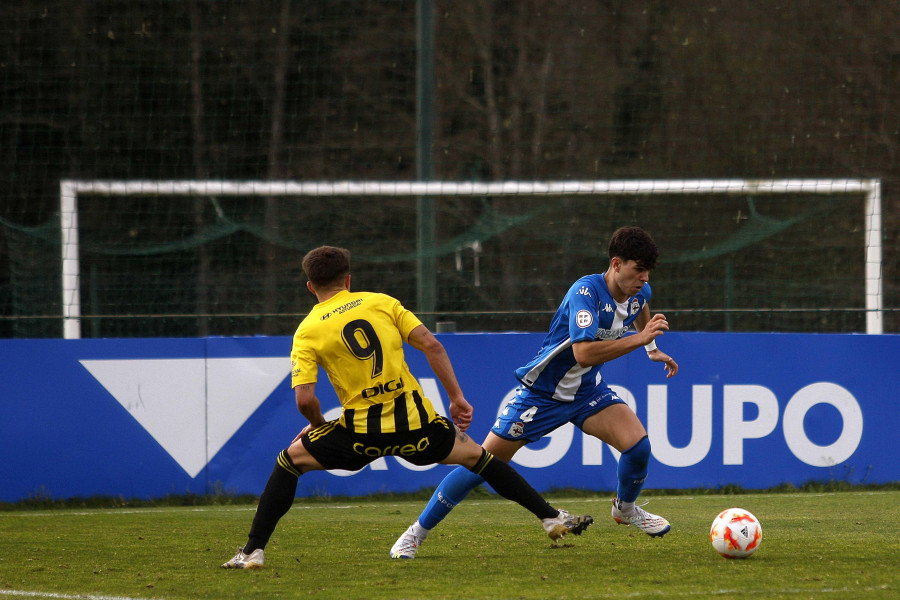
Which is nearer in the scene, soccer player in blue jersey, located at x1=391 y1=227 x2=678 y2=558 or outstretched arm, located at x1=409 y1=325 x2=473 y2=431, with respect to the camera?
outstretched arm, located at x1=409 y1=325 x2=473 y2=431

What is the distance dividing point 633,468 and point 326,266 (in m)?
1.97

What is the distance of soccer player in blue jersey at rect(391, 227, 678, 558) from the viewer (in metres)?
5.81

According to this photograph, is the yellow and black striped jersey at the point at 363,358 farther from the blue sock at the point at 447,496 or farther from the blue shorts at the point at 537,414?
the blue shorts at the point at 537,414

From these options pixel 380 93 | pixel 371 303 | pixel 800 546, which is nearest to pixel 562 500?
pixel 800 546

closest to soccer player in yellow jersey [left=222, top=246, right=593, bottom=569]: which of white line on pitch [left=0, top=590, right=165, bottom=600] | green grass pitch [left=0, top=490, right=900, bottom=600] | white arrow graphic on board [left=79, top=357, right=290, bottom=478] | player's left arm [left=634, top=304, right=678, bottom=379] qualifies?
green grass pitch [left=0, top=490, right=900, bottom=600]

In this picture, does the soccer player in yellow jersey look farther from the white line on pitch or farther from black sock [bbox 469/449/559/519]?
the white line on pitch

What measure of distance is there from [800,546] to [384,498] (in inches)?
150

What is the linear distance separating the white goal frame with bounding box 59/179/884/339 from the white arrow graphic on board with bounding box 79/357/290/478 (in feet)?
4.72

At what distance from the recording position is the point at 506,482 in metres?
5.58

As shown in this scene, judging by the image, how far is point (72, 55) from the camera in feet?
39.4

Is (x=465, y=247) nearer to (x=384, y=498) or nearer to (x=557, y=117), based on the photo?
(x=384, y=498)

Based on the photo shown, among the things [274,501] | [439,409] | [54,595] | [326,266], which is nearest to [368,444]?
[274,501]

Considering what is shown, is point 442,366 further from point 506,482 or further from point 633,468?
point 633,468

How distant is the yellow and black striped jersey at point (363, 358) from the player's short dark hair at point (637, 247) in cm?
118
